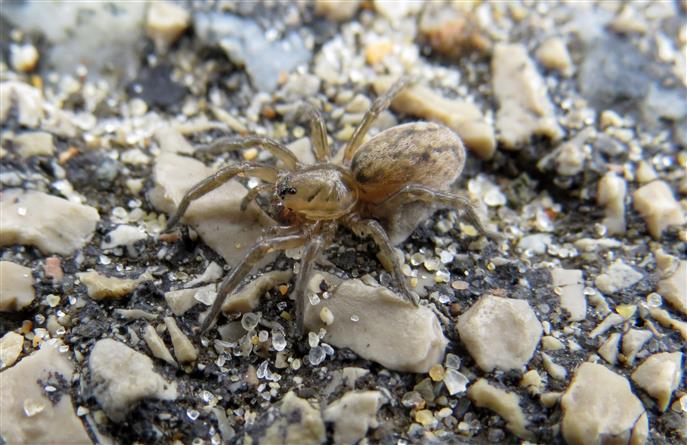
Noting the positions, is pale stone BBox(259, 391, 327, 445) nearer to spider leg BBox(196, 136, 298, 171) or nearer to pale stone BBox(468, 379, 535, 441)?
pale stone BBox(468, 379, 535, 441)

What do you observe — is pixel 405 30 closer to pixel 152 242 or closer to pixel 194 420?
pixel 152 242

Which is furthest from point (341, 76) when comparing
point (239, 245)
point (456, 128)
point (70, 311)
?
point (70, 311)

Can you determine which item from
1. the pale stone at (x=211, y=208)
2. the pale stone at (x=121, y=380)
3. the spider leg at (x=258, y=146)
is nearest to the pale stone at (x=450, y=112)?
the spider leg at (x=258, y=146)

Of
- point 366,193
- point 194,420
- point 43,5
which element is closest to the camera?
point 194,420

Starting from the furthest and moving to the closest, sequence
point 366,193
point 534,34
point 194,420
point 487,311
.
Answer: point 534,34 → point 366,193 → point 487,311 → point 194,420

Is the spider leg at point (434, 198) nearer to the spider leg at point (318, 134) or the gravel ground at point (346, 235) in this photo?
the gravel ground at point (346, 235)

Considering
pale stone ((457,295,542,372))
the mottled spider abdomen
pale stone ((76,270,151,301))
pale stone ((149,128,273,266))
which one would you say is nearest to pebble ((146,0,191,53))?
pale stone ((149,128,273,266))
